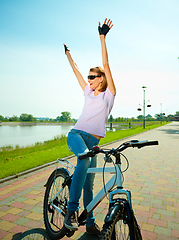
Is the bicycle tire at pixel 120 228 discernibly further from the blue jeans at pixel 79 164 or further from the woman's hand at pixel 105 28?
the woman's hand at pixel 105 28

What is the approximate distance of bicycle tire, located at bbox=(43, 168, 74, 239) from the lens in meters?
2.63

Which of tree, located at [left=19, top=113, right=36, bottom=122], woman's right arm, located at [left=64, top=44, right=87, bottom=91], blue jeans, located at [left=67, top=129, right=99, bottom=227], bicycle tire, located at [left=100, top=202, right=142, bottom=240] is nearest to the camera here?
bicycle tire, located at [left=100, top=202, right=142, bottom=240]

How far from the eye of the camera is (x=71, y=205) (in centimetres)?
227

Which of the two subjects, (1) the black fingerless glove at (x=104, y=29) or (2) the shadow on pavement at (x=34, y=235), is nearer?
(1) the black fingerless glove at (x=104, y=29)

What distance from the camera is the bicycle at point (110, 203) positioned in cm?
169

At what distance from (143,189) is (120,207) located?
10.6ft

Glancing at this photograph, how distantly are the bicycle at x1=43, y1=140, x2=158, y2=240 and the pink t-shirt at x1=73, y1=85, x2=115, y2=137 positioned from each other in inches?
13.9

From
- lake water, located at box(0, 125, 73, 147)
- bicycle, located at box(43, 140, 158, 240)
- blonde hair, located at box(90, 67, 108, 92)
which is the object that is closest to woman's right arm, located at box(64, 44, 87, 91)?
blonde hair, located at box(90, 67, 108, 92)

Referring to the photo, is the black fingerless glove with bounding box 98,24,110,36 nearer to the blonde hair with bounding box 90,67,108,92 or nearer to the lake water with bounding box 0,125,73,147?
the blonde hair with bounding box 90,67,108,92

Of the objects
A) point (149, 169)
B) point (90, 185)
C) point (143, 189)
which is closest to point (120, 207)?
point (90, 185)

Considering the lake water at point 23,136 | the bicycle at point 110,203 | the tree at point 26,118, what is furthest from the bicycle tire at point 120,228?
the tree at point 26,118

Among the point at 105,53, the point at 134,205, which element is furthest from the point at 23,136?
the point at 105,53

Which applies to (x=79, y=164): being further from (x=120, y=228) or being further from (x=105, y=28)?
(x=105, y=28)

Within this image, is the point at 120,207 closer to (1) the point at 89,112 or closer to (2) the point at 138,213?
(1) the point at 89,112
